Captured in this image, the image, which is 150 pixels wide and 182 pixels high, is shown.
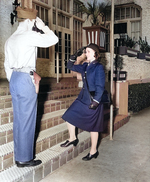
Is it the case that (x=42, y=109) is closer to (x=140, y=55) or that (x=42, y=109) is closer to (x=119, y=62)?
(x=119, y=62)

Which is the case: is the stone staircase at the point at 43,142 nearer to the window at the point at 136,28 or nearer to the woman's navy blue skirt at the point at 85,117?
the woman's navy blue skirt at the point at 85,117

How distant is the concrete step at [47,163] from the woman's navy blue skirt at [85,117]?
367 millimetres

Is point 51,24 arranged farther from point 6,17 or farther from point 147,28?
point 147,28

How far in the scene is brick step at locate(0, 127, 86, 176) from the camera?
2441 millimetres

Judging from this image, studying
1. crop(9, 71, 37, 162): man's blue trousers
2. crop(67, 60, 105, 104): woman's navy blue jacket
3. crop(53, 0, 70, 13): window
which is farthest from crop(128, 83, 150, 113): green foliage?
crop(53, 0, 70, 13): window

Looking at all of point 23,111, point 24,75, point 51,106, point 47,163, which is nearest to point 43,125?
point 51,106

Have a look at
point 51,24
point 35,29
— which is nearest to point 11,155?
point 35,29

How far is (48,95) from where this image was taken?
168 inches

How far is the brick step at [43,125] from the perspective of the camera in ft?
8.86

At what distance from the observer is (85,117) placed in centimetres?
302

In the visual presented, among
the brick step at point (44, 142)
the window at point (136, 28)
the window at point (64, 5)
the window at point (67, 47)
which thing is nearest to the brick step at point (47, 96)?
the brick step at point (44, 142)

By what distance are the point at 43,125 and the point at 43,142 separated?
0.42 meters

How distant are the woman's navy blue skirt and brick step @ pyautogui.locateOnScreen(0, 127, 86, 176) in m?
0.31

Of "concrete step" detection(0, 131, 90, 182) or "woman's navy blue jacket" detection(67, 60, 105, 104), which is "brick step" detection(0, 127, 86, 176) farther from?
"woman's navy blue jacket" detection(67, 60, 105, 104)
